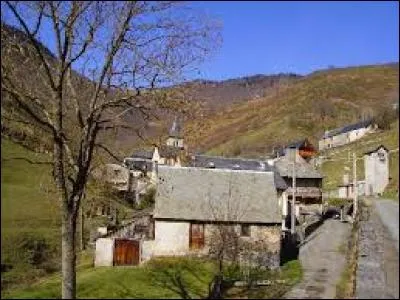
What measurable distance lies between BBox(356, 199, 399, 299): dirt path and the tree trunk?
29.0 ft

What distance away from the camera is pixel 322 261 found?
4031 cm

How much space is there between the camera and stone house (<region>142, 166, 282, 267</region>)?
4184cm

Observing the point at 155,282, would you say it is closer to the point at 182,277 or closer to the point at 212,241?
the point at 182,277

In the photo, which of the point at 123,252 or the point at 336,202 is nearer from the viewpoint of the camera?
the point at 123,252

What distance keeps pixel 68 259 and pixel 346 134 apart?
135 m

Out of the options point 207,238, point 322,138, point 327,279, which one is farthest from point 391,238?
point 322,138

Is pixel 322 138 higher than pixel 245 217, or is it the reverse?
pixel 322 138

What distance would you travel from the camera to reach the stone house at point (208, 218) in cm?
4184

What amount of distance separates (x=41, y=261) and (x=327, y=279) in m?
18.2

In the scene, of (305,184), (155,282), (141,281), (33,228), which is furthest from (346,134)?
(155,282)

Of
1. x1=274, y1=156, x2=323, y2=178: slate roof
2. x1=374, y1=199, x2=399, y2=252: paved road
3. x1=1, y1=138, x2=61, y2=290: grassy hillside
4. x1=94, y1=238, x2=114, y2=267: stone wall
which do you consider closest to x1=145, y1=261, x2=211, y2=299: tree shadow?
x1=94, y1=238, x2=114, y2=267: stone wall

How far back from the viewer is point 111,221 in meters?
60.3

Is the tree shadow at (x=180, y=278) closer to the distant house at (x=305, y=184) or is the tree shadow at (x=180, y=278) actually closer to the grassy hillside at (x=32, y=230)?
the grassy hillside at (x=32, y=230)

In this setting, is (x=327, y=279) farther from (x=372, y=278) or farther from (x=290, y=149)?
(x=290, y=149)
